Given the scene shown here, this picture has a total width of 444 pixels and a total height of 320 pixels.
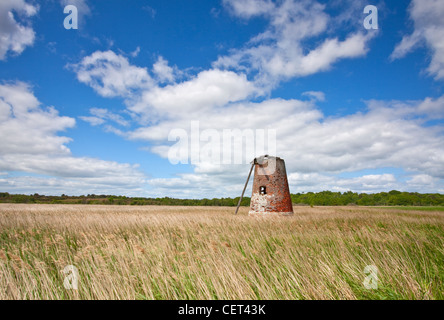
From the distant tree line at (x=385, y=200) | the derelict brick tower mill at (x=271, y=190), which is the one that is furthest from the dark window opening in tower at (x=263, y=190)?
the distant tree line at (x=385, y=200)

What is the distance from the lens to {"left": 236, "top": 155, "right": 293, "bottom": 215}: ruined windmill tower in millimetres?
14086

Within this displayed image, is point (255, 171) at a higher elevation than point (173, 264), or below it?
higher

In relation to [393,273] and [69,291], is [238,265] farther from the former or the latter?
[69,291]

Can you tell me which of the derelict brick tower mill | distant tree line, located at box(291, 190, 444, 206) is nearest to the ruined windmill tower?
the derelict brick tower mill

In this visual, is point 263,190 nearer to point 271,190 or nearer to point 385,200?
point 271,190

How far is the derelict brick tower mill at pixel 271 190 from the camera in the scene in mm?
14086

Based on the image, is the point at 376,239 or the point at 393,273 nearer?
the point at 393,273

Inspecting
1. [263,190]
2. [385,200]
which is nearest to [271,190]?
[263,190]

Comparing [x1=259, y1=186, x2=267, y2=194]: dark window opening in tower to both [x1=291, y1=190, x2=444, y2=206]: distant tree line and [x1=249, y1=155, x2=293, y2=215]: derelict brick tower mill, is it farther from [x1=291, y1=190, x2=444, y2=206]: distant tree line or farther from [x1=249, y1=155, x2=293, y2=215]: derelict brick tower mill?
[x1=291, y1=190, x2=444, y2=206]: distant tree line
